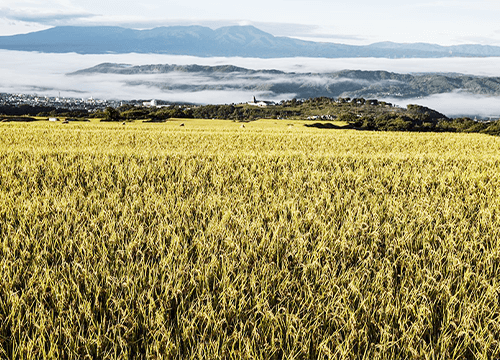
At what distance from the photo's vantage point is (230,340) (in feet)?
7.59

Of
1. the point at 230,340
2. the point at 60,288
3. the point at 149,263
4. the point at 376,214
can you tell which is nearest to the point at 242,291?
the point at 230,340

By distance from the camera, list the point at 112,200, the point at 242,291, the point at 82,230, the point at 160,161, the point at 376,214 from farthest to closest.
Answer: the point at 160,161 < the point at 112,200 < the point at 376,214 < the point at 82,230 < the point at 242,291

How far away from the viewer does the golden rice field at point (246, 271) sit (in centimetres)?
238

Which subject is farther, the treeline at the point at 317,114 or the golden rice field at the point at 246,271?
the treeline at the point at 317,114

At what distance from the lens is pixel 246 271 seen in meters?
3.09

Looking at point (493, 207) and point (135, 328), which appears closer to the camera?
point (135, 328)

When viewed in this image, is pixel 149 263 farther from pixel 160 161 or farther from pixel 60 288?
pixel 160 161

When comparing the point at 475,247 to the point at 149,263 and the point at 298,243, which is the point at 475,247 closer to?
the point at 298,243

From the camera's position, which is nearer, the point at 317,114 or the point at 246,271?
the point at 246,271

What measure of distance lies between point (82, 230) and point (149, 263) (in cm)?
127

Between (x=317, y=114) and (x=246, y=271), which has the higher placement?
(x=317, y=114)

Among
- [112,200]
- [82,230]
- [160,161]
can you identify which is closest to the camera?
[82,230]

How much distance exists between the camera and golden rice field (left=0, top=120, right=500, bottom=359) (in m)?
2.38

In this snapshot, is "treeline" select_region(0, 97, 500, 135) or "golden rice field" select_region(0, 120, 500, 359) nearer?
"golden rice field" select_region(0, 120, 500, 359)
